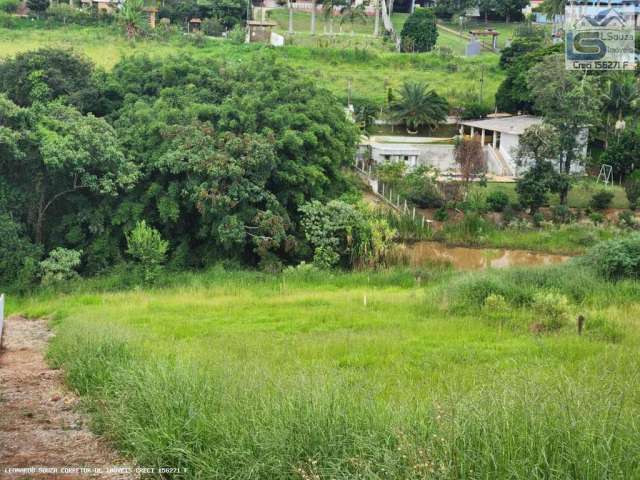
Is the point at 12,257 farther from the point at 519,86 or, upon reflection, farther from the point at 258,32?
the point at 258,32

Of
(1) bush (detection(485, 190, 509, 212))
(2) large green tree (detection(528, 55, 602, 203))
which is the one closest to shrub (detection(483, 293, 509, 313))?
(1) bush (detection(485, 190, 509, 212))

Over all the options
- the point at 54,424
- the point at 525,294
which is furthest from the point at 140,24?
the point at 54,424

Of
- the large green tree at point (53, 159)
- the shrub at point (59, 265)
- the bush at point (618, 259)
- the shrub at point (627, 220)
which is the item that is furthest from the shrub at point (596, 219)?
the shrub at point (59, 265)

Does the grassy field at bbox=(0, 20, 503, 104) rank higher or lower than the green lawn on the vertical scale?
lower

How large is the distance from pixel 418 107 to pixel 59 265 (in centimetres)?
2250

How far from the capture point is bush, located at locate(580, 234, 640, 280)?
14367 mm

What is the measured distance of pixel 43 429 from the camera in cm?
639

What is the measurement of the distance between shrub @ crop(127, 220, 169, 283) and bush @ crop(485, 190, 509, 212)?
11183 mm

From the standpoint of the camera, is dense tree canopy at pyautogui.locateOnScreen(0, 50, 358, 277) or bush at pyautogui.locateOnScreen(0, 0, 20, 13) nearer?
dense tree canopy at pyautogui.locateOnScreen(0, 50, 358, 277)

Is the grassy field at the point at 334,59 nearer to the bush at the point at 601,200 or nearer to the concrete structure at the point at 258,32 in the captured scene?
the concrete structure at the point at 258,32

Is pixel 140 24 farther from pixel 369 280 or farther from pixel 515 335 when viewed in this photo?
pixel 515 335

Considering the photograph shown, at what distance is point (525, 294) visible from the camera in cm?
1310

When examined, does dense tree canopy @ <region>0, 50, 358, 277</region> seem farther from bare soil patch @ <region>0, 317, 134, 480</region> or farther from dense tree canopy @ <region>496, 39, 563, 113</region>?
dense tree canopy @ <region>496, 39, 563, 113</region>

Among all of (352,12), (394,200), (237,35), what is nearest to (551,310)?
(394,200)
